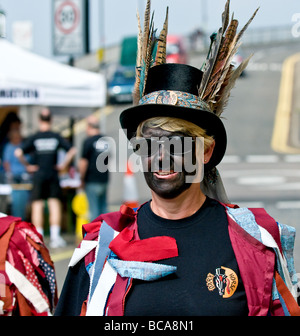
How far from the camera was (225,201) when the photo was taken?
286 centimetres

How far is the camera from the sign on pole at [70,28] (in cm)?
1005

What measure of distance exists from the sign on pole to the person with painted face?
761cm

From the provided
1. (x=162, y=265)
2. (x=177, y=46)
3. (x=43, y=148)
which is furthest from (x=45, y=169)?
(x=177, y=46)

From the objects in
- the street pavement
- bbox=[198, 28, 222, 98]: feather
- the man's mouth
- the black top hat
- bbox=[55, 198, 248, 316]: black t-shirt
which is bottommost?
the street pavement

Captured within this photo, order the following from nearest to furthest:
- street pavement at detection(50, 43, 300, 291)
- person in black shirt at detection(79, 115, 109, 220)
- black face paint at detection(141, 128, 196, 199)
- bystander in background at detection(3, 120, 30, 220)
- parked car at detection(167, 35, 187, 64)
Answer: black face paint at detection(141, 128, 196, 199) → person in black shirt at detection(79, 115, 109, 220) → bystander in background at detection(3, 120, 30, 220) → street pavement at detection(50, 43, 300, 291) → parked car at detection(167, 35, 187, 64)

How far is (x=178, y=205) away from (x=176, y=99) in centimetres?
45

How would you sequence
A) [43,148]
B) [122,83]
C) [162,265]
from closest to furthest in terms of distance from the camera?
[162,265], [43,148], [122,83]

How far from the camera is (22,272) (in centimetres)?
303

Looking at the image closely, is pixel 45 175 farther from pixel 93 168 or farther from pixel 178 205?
pixel 178 205

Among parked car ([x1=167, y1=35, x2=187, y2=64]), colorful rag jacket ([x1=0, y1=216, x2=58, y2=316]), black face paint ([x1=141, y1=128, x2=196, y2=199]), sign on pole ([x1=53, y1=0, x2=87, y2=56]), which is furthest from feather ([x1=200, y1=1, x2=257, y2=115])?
parked car ([x1=167, y1=35, x2=187, y2=64])

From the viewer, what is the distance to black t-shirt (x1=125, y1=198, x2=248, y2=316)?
2.31m

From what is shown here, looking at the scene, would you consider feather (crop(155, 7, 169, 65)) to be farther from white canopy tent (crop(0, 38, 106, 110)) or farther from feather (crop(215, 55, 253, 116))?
white canopy tent (crop(0, 38, 106, 110))

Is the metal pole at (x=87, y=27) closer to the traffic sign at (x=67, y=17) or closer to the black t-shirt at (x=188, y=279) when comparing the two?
the traffic sign at (x=67, y=17)
